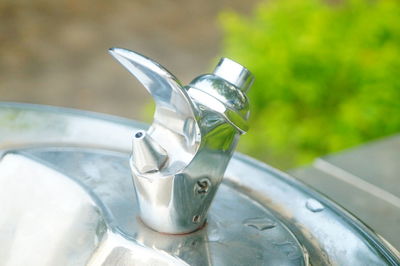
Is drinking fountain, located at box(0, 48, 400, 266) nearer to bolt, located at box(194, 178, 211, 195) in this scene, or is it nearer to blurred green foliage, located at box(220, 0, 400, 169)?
bolt, located at box(194, 178, 211, 195)

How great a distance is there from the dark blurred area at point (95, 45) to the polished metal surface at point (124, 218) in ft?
7.64

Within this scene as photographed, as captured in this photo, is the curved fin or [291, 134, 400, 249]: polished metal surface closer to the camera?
the curved fin

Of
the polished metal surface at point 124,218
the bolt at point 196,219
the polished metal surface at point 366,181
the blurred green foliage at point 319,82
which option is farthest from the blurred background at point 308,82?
the bolt at point 196,219

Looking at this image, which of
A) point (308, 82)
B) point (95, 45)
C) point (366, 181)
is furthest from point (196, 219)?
point (95, 45)

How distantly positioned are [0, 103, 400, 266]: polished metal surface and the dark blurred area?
233 centimetres

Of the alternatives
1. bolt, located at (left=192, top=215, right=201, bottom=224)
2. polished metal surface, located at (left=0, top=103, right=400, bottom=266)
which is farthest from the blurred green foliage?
bolt, located at (left=192, top=215, right=201, bottom=224)

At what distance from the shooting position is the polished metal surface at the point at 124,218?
2.29 ft

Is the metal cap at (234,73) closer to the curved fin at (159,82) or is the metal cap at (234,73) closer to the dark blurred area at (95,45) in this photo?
the curved fin at (159,82)

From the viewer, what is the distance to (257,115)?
194cm

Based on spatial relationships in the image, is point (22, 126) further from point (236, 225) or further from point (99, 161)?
point (236, 225)

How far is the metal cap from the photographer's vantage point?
0.69 meters

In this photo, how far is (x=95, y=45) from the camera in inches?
154

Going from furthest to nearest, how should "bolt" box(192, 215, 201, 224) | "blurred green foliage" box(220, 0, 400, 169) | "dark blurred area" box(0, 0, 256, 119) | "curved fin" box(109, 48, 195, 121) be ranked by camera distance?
"dark blurred area" box(0, 0, 256, 119) < "blurred green foliage" box(220, 0, 400, 169) < "bolt" box(192, 215, 201, 224) < "curved fin" box(109, 48, 195, 121)

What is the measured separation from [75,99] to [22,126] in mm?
2420
